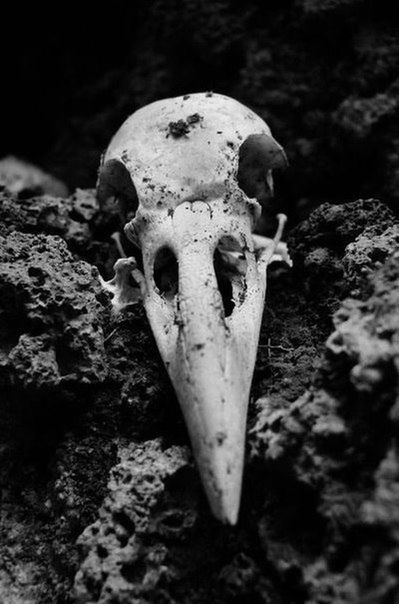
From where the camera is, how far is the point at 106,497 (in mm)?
1606

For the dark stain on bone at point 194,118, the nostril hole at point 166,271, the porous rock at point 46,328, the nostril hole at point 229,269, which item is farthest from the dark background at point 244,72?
the porous rock at point 46,328

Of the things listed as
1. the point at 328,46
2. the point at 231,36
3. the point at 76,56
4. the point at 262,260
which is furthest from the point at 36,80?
the point at 262,260

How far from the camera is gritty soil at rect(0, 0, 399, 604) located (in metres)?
1.31

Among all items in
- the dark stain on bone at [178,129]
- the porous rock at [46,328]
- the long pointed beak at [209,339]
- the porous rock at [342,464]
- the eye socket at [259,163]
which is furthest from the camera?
the eye socket at [259,163]

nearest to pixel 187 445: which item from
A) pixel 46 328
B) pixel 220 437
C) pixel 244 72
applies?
pixel 220 437

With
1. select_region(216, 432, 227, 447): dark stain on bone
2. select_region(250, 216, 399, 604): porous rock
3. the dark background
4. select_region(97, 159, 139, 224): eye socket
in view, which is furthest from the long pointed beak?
the dark background

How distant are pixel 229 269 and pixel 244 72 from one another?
1569mm

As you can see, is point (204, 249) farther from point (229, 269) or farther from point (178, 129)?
point (178, 129)

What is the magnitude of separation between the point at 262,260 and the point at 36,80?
2.76m

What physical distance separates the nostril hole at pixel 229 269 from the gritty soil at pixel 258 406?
21cm

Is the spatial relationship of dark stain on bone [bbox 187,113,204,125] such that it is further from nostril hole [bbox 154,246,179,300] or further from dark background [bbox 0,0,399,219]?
dark background [bbox 0,0,399,219]

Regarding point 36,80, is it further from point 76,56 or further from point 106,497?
point 106,497

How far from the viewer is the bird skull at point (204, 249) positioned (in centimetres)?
146

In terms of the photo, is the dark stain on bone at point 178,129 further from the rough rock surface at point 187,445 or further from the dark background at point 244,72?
the dark background at point 244,72
